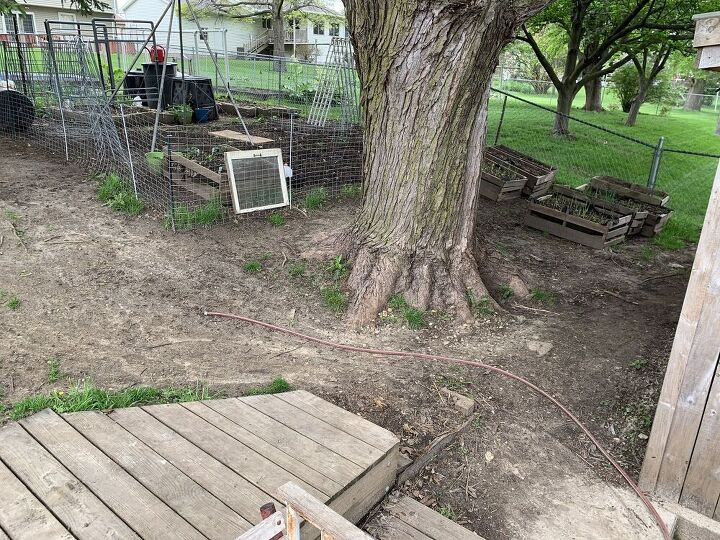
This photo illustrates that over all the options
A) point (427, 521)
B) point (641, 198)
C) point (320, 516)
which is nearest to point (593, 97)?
point (641, 198)

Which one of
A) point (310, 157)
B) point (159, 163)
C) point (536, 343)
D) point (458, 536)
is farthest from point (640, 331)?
point (159, 163)

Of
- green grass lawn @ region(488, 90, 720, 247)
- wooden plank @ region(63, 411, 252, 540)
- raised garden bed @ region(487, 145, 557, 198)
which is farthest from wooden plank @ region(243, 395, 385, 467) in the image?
raised garden bed @ region(487, 145, 557, 198)

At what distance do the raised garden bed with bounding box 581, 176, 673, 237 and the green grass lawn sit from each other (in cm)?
22

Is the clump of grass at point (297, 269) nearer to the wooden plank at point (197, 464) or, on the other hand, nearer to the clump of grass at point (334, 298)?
the clump of grass at point (334, 298)

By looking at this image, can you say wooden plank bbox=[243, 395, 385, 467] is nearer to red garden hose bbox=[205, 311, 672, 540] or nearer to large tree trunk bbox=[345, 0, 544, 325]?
red garden hose bbox=[205, 311, 672, 540]

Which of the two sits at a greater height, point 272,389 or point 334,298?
point 334,298

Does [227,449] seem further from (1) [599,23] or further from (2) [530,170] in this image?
(1) [599,23]

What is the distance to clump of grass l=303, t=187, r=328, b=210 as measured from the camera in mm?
6977

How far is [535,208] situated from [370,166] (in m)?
3.25

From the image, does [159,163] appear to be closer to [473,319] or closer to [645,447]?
[473,319]

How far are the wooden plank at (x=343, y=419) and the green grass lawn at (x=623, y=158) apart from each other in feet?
18.8

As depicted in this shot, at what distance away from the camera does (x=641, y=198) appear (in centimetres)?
811

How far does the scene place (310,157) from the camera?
7.48 meters

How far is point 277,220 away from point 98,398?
3506mm
